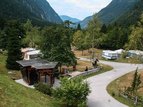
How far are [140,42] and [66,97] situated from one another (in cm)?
2916

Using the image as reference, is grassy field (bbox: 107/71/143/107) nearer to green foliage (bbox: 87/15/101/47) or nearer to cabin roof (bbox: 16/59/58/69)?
A: cabin roof (bbox: 16/59/58/69)

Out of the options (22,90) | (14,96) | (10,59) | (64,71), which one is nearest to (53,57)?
(64,71)

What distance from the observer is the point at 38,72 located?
44.1m

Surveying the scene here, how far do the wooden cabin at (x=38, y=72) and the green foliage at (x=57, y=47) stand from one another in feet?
20.8

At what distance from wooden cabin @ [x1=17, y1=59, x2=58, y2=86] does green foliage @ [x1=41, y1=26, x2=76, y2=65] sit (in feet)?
20.8

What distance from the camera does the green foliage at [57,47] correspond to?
177 feet

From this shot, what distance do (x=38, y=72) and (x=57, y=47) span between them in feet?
35.2

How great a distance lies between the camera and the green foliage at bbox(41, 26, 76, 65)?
177ft

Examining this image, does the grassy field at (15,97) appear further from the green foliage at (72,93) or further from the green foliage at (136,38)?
the green foliage at (136,38)

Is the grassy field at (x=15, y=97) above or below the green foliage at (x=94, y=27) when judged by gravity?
below

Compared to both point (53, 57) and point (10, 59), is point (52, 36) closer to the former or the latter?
point (53, 57)

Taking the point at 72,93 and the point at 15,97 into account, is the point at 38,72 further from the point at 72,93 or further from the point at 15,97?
the point at 15,97

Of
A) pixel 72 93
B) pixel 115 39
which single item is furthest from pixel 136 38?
pixel 115 39

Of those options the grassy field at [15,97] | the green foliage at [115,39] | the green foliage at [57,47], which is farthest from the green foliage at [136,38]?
the green foliage at [115,39]
